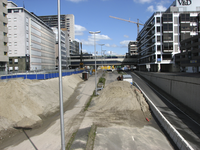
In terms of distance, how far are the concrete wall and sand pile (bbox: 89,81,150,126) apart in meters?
5.97

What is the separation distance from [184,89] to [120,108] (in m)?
10.4

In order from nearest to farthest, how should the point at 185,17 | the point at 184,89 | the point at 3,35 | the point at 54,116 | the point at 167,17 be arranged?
the point at 54,116, the point at 184,89, the point at 3,35, the point at 185,17, the point at 167,17

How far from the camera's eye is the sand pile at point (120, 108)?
1669cm

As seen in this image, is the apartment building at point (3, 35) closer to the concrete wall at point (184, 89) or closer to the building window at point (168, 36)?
the concrete wall at point (184, 89)

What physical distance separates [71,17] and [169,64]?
435ft

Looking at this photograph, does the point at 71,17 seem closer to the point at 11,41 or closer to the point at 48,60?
the point at 48,60

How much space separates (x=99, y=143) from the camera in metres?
11.5

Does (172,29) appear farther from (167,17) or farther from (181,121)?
(181,121)

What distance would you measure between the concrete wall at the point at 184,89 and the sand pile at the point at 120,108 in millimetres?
5968

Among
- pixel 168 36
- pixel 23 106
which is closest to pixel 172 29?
Answer: pixel 168 36

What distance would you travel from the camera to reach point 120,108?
19734 mm

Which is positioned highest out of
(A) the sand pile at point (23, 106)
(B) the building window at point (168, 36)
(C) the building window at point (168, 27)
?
(C) the building window at point (168, 27)

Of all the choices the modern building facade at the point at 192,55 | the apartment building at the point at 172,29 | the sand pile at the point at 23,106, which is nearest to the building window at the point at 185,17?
the apartment building at the point at 172,29

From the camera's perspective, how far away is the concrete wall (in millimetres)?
19156
